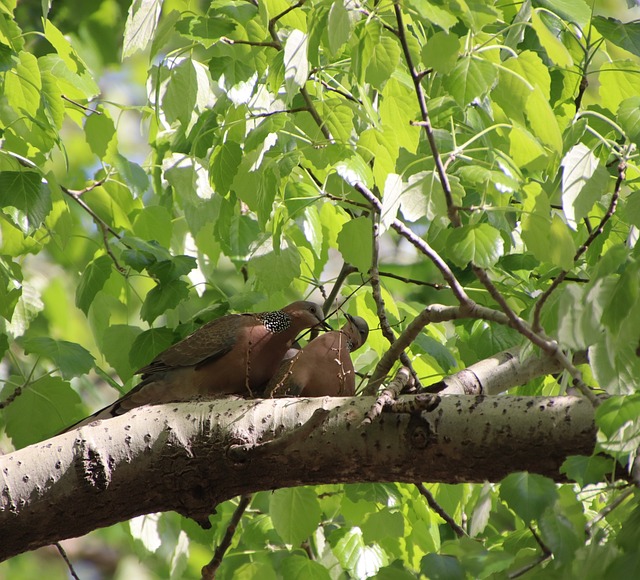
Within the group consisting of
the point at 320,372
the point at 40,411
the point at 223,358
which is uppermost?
the point at 320,372

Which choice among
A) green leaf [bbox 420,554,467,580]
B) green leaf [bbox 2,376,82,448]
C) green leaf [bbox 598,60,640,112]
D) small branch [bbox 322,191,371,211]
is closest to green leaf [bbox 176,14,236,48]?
small branch [bbox 322,191,371,211]

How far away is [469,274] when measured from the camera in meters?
3.37

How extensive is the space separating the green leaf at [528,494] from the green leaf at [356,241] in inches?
44.2

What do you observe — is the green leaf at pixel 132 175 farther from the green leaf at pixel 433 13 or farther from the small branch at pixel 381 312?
the green leaf at pixel 433 13

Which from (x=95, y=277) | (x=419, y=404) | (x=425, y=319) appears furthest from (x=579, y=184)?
(x=95, y=277)

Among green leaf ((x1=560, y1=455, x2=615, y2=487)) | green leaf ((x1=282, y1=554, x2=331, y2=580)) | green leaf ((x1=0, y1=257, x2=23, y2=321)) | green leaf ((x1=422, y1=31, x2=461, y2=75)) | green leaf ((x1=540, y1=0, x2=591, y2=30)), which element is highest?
green leaf ((x1=540, y1=0, x2=591, y2=30))

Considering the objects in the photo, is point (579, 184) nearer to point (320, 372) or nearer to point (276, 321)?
point (320, 372)

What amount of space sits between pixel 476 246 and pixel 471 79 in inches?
16.2

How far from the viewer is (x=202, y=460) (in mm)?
2369

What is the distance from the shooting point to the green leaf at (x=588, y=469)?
5.71 feet

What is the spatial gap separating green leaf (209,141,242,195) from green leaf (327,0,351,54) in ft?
2.69

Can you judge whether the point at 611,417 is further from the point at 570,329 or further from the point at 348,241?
the point at 348,241

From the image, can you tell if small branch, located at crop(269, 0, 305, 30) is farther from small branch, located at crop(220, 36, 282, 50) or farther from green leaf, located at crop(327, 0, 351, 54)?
green leaf, located at crop(327, 0, 351, 54)

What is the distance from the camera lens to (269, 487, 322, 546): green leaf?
3174 millimetres
